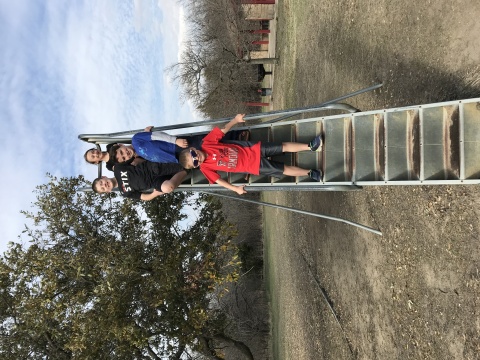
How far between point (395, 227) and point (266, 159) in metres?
3.03

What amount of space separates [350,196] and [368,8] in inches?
187

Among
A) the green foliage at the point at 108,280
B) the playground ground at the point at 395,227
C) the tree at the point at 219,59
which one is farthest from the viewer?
the tree at the point at 219,59

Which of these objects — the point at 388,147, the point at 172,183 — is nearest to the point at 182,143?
the point at 172,183

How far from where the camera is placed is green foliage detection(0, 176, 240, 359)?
1288 cm

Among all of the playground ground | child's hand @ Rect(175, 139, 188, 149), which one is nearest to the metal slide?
the playground ground

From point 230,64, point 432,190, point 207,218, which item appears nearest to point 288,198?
point 207,218

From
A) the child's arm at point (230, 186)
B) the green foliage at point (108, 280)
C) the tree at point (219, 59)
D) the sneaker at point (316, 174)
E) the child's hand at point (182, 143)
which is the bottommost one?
the green foliage at point (108, 280)

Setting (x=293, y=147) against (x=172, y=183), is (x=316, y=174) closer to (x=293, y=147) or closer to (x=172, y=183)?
(x=293, y=147)

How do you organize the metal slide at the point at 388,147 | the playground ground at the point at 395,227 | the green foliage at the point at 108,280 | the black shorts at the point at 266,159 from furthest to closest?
the green foliage at the point at 108,280 < the black shorts at the point at 266,159 < the playground ground at the point at 395,227 < the metal slide at the point at 388,147

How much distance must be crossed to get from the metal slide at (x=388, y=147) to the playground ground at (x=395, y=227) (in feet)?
3.22

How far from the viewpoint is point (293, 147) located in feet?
26.5

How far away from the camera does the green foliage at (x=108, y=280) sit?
42.2 feet

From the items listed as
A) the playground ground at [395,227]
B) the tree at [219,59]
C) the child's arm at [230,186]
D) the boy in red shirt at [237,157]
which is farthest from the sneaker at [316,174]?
the tree at [219,59]

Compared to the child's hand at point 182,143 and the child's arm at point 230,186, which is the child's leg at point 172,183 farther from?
the child's arm at point 230,186
